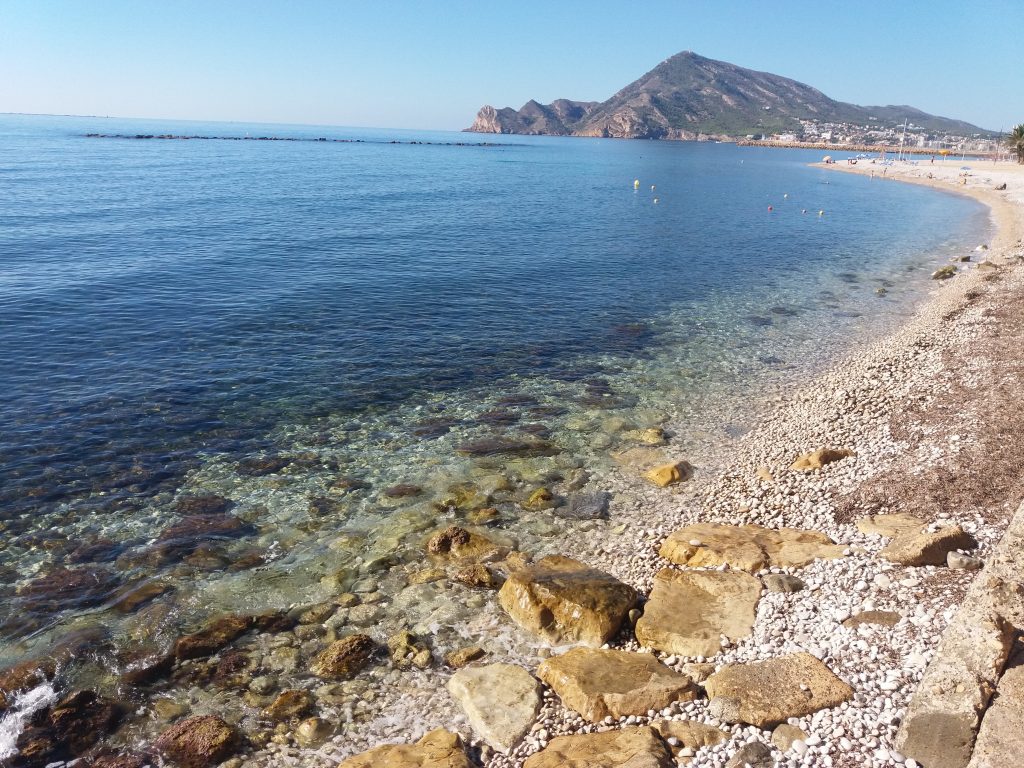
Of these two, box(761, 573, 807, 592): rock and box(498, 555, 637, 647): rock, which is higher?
box(761, 573, 807, 592): rock

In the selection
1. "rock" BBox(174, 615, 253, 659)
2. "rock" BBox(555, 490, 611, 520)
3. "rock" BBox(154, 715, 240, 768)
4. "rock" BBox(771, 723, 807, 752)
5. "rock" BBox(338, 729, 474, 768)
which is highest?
"rock" BBox(771, 723, 807, 752)

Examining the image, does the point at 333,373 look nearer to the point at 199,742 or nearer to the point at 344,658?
the point at 344,658

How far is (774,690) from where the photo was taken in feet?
31.1

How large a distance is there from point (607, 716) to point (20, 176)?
10106 centimetres

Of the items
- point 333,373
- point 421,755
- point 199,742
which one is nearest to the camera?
point 421,755

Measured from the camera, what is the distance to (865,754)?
26.8ft

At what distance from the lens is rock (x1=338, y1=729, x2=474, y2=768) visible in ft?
30.9

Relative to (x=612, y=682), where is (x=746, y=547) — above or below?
above

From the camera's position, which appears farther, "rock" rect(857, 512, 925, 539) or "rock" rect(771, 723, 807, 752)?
"rock" rect(857, 512, 925, 539)

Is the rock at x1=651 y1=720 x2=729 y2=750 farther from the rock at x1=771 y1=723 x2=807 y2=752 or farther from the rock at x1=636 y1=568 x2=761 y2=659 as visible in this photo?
the rock at x1=636 y1=568 x2=761 y2=659

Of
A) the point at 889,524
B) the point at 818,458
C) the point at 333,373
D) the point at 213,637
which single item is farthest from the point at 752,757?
the point at 333,373

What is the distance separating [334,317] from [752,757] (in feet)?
97.7

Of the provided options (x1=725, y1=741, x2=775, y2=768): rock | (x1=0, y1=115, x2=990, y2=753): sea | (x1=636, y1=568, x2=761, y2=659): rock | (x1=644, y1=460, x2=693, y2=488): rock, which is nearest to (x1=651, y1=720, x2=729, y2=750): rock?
(x1=725, y1=741, x2=775, y2=768): rock

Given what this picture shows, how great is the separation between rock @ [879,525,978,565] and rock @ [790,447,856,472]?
533 centimetres
